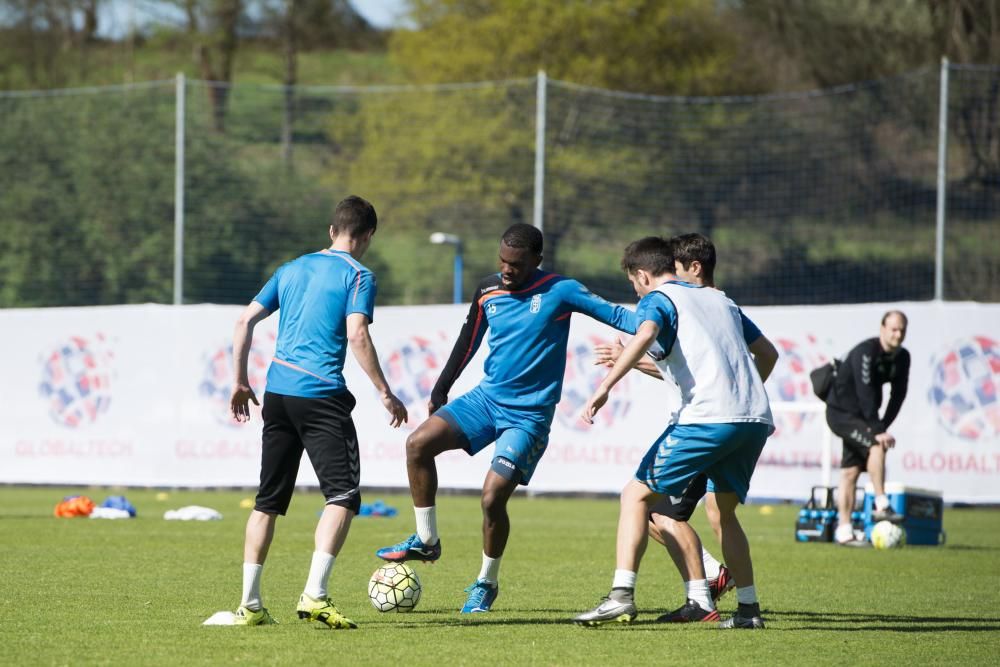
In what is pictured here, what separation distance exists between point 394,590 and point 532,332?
59.5 inches

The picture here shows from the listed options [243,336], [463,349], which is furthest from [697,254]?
[243,336]

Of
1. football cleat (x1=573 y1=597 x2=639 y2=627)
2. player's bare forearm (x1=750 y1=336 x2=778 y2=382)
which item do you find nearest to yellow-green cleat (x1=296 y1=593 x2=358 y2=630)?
football cleat (x1=573 y1=597 x2=639 y2=627)

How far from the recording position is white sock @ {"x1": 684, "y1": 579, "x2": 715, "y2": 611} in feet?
25.0

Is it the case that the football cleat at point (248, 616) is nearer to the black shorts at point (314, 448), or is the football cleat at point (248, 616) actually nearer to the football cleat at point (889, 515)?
the black shorts at point (314, 448)

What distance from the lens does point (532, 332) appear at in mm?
7852

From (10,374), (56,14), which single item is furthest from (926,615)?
(56,14)

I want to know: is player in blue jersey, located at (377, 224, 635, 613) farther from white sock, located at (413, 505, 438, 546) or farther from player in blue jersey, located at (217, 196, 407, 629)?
player in blue jersey, located at (217, 196, 407, 629)

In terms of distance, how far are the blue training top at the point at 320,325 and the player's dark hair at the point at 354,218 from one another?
13 centimetres

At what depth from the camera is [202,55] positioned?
1890 inches

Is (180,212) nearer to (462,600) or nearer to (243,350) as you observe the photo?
(462,600)

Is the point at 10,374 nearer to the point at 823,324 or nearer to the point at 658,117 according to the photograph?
the point at 823,324

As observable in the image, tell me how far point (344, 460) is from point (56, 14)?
4194 cm

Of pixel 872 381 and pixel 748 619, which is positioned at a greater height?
pixel 872 381

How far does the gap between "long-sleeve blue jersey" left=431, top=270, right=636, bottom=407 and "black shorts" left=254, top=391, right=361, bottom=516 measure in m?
1.13
